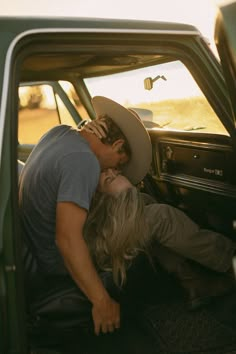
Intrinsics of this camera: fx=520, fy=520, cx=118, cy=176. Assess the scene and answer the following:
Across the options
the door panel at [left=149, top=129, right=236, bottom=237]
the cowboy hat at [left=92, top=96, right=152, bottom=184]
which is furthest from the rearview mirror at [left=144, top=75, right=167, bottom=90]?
the cowboy hat at [left=92, top=96, right=152, bottom=184]

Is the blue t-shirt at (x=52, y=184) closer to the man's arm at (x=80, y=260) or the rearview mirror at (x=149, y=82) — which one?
the man's arm at (x=80, y=260)

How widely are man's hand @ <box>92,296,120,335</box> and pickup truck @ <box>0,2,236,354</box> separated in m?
0.24

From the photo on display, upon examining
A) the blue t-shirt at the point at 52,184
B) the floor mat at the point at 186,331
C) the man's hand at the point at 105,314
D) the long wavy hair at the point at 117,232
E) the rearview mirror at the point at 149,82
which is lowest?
the floor mat at the point at 186,331

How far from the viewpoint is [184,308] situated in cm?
281

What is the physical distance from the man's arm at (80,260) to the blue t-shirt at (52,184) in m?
0.05

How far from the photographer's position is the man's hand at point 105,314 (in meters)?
2.22

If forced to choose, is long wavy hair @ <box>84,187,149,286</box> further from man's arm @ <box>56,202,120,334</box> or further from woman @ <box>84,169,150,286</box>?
man's arm @ <box>56,202,120,334</box>

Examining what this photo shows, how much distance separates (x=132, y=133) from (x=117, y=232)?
19.3 inches

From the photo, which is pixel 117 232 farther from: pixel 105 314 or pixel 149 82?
pixel 149 82

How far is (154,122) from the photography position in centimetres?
352

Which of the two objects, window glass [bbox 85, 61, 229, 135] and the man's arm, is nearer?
the man's arm

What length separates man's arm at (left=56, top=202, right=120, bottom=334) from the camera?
6.86 feet

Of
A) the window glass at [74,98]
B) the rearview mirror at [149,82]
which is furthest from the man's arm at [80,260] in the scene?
the window glass at [74,98]

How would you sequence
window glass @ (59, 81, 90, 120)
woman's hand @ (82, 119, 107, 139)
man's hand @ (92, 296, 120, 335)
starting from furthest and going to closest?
1. window glass @ (59, 81, 90, 120)
2. woman's hand @ (82, 119, 107, 139)
3. man's hand @ (92, 296, 120, 335)
